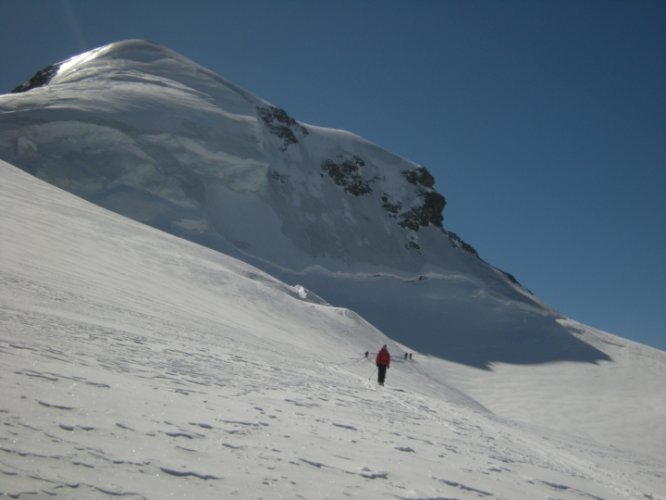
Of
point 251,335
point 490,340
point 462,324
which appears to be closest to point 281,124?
point 462,324

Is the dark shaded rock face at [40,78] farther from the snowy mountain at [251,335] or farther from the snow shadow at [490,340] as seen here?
the snow shadow at [490,340]

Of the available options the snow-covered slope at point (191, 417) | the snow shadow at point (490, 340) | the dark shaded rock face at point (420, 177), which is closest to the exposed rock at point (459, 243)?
the dark shaded rock face at point (420, 177)

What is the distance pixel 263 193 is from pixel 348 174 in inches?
778

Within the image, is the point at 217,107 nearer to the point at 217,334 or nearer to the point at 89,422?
the point at 217,334

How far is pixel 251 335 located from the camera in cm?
1481

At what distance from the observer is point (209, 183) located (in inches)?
2163

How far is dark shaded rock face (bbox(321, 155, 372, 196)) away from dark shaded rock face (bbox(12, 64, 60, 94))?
43.9 m

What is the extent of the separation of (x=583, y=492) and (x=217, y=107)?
Result: 68077 mm

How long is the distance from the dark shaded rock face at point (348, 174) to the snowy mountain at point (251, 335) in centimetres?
37

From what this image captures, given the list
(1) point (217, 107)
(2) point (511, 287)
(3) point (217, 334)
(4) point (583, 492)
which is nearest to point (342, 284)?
(2) point (511, 287)

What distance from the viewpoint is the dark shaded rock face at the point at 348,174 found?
238ft

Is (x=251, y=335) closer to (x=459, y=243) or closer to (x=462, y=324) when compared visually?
(x=462, y=324)

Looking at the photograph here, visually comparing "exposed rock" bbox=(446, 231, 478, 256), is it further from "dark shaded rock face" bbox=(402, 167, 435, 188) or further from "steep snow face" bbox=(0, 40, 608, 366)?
"dark shaded rock face" bbox=(402, 167, 435, 188)

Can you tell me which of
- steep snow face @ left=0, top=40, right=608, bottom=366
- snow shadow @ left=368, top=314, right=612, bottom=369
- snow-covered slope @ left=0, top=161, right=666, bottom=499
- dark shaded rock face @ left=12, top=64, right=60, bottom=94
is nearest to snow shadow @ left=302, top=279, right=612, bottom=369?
snow shadow @ left=368, top=314, right=612, bottom=369
